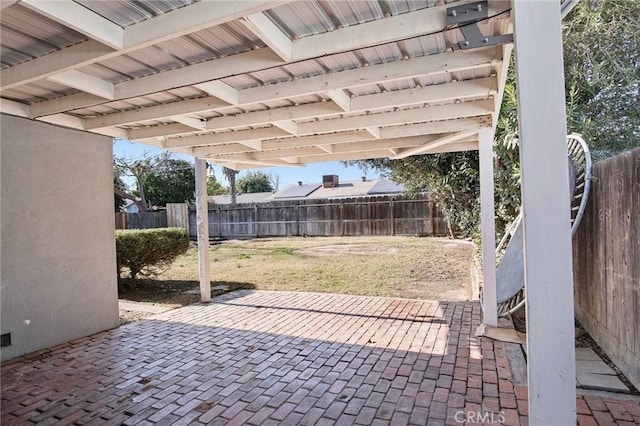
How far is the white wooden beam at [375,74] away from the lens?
101 inches

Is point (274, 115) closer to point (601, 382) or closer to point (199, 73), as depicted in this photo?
point (199, 73)

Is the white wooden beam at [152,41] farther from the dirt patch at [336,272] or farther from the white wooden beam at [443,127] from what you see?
the dirt patch at [336,272]

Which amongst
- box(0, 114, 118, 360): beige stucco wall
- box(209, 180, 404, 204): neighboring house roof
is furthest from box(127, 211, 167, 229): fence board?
box(0, 114, 118, 360): beige stucco wall

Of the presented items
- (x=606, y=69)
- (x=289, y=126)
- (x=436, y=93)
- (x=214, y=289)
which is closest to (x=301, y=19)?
(x=436, y=93)

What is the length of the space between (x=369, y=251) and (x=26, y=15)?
9522 mm

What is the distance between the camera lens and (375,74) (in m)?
2.77

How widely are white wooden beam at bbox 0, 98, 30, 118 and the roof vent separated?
2132 cm

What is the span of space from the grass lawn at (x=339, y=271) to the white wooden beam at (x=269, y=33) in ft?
14.5

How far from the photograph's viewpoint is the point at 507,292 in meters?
4.34

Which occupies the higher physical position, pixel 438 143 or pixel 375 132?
pixel 375 132

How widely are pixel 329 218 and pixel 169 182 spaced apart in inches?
533

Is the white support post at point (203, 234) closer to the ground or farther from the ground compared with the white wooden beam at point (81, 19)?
closer to the ground

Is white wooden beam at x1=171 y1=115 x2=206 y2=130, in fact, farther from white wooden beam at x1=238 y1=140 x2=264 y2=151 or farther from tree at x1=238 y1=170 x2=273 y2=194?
tree at x1=238 y1=170 x2=273 y2=194

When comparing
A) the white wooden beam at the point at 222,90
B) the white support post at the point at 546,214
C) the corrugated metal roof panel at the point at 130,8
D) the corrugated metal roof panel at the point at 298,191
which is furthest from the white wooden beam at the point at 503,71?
the corrugated metal roof panel at the point at 298,191
